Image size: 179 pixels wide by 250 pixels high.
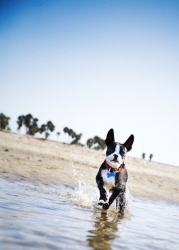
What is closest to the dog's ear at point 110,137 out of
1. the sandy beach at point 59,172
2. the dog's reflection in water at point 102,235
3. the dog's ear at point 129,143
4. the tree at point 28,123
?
the dog's ear at point 129,143

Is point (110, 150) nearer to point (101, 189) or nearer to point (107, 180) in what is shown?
point (107, 180)

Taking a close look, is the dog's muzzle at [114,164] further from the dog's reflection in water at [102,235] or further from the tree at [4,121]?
the tree at [4,121]

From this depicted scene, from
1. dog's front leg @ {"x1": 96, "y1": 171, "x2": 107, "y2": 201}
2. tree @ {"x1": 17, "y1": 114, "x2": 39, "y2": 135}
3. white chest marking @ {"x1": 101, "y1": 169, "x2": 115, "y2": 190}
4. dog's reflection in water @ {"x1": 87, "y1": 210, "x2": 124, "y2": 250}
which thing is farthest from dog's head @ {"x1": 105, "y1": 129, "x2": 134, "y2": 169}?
tree @ {"x1": 17, "y1": 114, "x2": 39, "y2": 135}

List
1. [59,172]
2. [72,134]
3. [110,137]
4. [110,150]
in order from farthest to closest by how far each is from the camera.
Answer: [72,134], [59,172], [110,137], [110,150]

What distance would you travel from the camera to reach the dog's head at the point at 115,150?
6422 millimetres

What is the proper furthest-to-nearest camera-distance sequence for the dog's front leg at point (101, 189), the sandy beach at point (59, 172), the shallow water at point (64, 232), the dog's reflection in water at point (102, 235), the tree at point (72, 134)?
1. the tree at point (72, 134)
2. the sandy beach at point (59, 172)
3. the dog's front leg at point (101, 189)
4. the dog's reflection in water at point (102, 235)
5. the shallow water at point (64, 232)

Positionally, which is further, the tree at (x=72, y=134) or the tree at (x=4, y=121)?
the tree at (x=72, y=134)

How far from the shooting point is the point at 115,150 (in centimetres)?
664

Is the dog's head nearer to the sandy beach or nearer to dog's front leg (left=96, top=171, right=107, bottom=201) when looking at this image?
dog's front leg (left=96, top=171, right=107, bottom=201)

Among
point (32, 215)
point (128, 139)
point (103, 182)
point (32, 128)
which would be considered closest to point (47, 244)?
point (32, 215)

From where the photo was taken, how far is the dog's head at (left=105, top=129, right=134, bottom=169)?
642cm

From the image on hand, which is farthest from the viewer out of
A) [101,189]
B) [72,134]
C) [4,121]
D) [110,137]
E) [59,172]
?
[72,134]

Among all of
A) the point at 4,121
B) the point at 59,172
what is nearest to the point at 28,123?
the point at 4,121

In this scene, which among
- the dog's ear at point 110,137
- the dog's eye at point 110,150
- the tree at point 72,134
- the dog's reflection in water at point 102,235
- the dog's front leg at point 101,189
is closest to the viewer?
the dog's reflection in water at point 102,235
